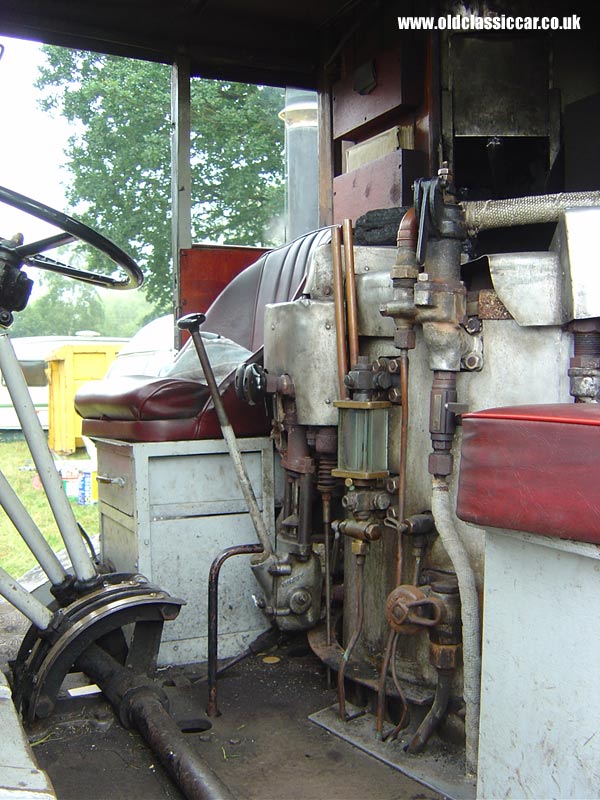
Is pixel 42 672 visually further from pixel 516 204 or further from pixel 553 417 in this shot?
pixel 516 204

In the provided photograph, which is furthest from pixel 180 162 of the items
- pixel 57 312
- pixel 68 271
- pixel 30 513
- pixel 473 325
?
pixel 57 312

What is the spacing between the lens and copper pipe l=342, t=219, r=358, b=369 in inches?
80.3

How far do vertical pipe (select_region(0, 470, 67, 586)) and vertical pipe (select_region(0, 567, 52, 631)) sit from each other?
87 millimetres

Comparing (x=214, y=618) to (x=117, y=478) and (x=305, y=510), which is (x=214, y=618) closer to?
(x=305, y=510)

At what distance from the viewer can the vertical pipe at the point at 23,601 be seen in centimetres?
174

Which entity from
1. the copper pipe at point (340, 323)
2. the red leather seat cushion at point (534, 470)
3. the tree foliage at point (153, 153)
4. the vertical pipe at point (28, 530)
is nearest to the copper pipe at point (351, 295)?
the copper pipe at point (340, 323)

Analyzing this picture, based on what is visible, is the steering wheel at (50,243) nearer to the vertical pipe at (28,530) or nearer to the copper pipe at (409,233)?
the vertical pipe at (28,530)

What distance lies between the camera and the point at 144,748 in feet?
5.77

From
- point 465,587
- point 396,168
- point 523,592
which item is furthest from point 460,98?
point 523,592

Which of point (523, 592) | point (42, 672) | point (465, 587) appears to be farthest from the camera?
point (42, 672)

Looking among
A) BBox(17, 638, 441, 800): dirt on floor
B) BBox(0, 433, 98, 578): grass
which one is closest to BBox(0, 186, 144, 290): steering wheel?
BBox(17, 638, 441, 800): dirt on floor

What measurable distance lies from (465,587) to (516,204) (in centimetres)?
83

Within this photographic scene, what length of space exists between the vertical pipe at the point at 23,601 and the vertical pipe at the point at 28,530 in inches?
3.4

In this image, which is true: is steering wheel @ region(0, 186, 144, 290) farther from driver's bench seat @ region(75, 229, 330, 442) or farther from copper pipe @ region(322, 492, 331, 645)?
copper pipe @ region(322, 492, 331, 645)
